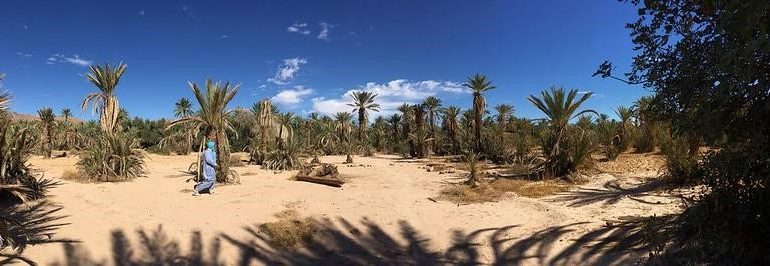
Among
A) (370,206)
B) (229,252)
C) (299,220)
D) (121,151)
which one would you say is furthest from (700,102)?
(121,151)

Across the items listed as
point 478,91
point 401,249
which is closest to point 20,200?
point 401,249

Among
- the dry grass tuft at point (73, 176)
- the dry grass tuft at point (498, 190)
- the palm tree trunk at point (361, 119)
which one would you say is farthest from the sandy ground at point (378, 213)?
the palm tree trunk at point (361, 119)

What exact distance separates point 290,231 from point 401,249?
1803 millimetres

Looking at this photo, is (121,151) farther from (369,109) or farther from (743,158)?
(369,109)

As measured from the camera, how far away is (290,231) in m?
7.43

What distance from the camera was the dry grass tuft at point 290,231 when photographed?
23.2ft

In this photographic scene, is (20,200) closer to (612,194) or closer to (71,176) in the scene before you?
(71,176)

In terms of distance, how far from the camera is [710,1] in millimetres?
3375

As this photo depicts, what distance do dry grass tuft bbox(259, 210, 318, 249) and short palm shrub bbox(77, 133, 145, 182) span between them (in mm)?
6659

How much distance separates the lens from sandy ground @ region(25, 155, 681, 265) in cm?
636

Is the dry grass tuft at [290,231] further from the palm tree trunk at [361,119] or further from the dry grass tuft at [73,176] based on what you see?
the palm tree trunk at [361,119]

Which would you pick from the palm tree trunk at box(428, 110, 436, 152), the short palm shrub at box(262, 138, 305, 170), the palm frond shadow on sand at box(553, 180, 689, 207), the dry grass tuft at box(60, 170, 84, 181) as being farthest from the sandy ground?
the palm tree trunk at box(428, 110, 436, 152)

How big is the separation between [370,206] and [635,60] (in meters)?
6.30

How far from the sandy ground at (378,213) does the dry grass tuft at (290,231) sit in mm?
314
